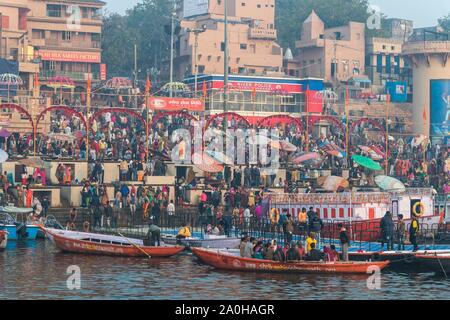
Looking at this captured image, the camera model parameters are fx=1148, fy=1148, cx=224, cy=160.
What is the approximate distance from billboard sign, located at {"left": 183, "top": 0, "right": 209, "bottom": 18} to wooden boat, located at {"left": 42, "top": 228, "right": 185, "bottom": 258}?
69532 millimetres

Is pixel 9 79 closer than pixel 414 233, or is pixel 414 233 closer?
pixel 414 233

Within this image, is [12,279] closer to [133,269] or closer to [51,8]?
[133,269]

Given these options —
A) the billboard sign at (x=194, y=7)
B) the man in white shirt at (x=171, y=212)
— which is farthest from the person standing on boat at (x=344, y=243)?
the billboard sign at (x=194, y=7)

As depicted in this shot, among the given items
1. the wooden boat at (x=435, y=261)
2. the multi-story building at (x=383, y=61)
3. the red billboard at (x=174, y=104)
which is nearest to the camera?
the wooden boat at (x=435, y=261)

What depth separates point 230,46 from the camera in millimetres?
107688

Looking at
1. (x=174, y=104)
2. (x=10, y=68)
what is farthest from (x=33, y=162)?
(x=10, y=68)

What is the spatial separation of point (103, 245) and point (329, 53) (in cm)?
6868

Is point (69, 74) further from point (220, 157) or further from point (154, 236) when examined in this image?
point (154, 236)

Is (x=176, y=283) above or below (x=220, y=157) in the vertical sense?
below

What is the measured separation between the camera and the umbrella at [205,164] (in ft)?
196

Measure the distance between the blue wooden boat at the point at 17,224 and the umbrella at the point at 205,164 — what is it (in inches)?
425

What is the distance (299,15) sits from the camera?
13562 cm

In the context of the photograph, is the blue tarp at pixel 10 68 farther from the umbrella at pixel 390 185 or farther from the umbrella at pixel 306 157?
the umbrella at pixel 390 185
